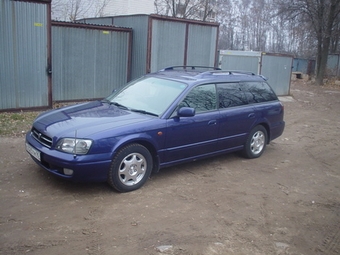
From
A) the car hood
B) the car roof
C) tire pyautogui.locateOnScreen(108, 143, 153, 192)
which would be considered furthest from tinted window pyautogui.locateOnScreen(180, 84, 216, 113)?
tire pyautogui.locateOnScreen(108, 143, 153, 192)

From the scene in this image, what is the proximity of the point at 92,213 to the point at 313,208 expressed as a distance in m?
3.04

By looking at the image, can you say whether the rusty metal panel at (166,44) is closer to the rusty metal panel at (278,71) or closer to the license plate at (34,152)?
the rusty metal panel at (278,71)

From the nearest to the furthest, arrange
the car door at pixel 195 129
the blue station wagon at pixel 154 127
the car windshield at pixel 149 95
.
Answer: the blue station wagon at pixel 154 127, the car door at pixel 195 129, the car windshield at pixel 149 95

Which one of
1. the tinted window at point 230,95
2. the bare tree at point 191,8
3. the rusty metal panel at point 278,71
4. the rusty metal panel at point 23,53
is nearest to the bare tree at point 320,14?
the bare tree at point 191,8

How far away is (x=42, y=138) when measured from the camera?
17.2 feet

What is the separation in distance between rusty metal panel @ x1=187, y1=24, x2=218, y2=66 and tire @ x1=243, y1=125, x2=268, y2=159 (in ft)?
21.7

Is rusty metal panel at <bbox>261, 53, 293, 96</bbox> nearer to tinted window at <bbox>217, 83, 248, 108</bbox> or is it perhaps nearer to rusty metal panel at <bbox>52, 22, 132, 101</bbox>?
rusty metal panel at <bbox>52, 22, 132, 101</bbox>

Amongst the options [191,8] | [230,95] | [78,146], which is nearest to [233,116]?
[230,95]

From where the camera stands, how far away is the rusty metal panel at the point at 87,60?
37.5 feet

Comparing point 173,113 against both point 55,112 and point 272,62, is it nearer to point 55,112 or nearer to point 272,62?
Result: point 55,112

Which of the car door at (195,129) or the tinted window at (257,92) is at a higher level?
the tinted window at (257,92)

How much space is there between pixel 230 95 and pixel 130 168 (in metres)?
2.54

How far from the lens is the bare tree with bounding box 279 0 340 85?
85.6ft

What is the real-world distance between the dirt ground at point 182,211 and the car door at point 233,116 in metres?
0.50
